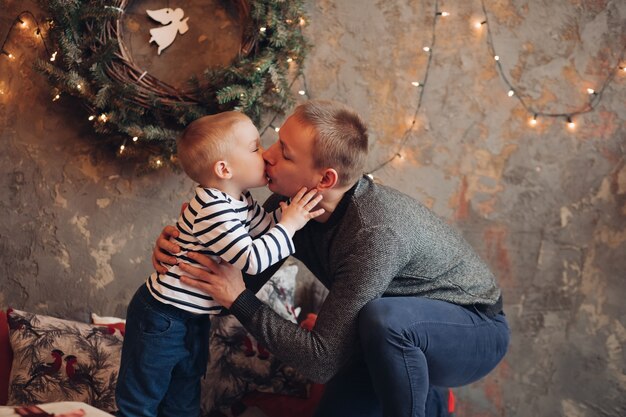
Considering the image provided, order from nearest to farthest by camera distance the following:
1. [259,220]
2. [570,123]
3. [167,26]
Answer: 1. [259,220]
2. [167,26]
3. [570,123]

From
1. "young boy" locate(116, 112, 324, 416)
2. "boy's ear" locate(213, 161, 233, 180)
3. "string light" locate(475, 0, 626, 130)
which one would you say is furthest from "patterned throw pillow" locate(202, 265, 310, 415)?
"string light" locate(475, 0, 626, 130)

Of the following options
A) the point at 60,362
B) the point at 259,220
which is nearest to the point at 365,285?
the point at 259,220

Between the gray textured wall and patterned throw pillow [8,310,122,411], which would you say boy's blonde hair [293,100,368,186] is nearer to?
the gray textured wall

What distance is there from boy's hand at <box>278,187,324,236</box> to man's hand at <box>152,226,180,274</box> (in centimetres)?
32

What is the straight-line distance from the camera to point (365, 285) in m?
1.67

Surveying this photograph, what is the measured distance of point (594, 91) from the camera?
2.52 meters

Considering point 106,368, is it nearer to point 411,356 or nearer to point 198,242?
point 198,242

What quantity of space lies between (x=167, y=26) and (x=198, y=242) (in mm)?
1089

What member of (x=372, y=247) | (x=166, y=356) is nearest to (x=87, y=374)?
(x=166, y=356)

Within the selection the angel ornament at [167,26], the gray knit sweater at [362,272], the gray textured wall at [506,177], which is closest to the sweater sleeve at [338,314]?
the gray knit sweater at [362,272]

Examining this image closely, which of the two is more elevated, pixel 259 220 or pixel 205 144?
pixel 205 144

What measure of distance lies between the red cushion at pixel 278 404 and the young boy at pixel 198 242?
1.74 ft

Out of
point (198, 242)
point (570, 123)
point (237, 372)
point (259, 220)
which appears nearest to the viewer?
point (198, 242)

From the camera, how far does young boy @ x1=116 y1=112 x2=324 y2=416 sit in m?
1.62
